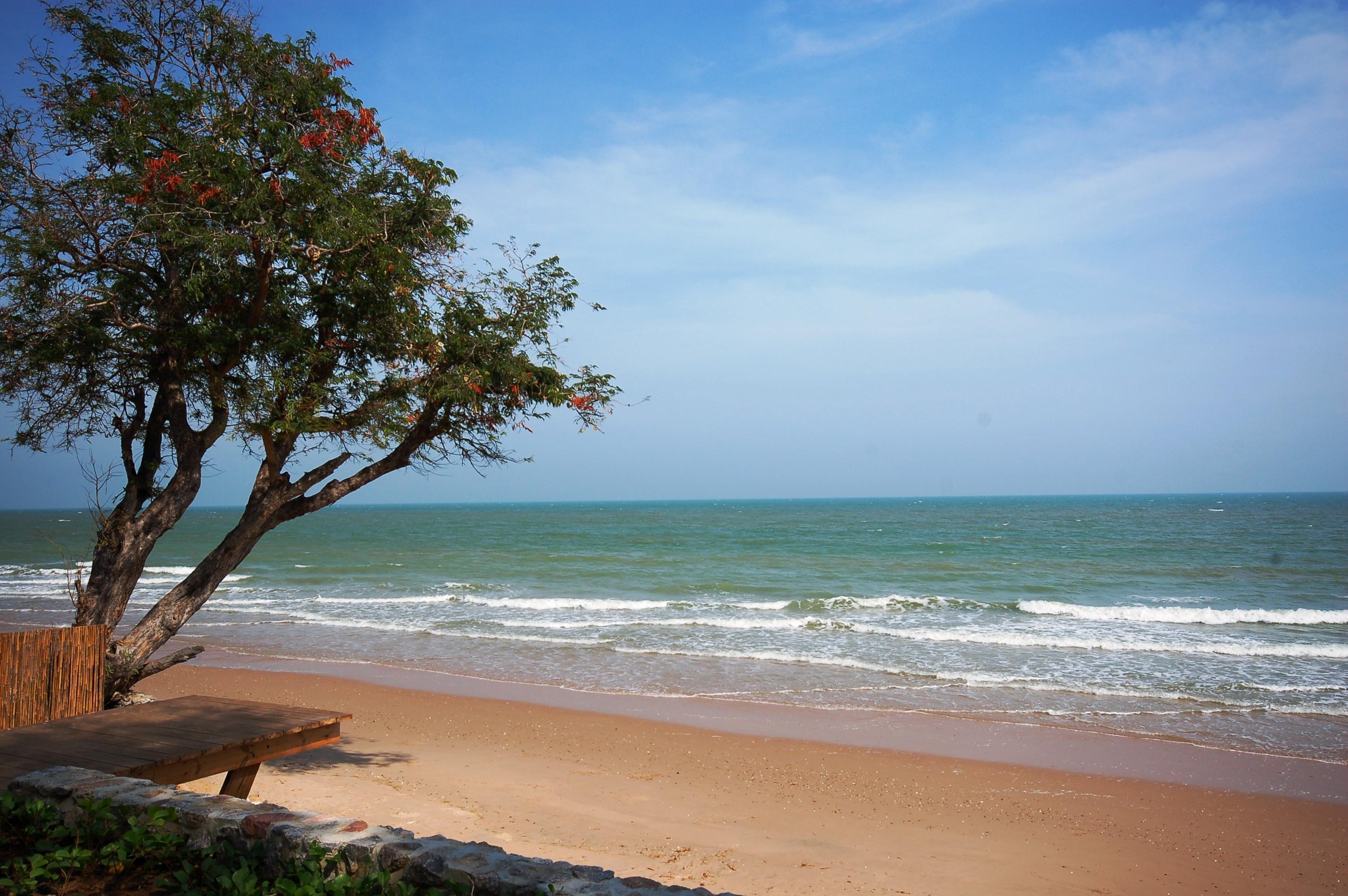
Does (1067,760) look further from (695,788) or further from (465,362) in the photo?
(465,362)

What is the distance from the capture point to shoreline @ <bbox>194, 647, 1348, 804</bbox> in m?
8.70

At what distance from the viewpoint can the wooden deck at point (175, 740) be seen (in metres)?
4.70

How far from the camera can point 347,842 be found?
3398mm

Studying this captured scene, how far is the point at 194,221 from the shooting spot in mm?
6719

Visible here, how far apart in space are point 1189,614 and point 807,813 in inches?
693

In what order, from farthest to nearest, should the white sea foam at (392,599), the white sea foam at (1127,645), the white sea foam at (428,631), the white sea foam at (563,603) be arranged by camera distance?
1. the white sea foam at (392,599)
2. the white sea foam at (563,603)
3. the white sea foam at (428,631)
4. the white sea foam at (1127,645)

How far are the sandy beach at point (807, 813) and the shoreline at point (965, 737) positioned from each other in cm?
31

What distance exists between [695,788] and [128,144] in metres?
7.65

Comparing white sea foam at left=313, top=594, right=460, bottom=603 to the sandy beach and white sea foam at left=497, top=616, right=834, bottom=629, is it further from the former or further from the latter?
the sandy beach

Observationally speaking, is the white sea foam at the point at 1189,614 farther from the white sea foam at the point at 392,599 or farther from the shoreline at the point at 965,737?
the white sea foam at the point at 392,599

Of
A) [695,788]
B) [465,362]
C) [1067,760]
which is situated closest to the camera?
[465,362]

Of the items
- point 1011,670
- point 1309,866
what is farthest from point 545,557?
point 1309,866

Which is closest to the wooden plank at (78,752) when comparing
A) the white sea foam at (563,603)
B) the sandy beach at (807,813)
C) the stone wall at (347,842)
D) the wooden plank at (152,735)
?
the wooden plank at (152,735)

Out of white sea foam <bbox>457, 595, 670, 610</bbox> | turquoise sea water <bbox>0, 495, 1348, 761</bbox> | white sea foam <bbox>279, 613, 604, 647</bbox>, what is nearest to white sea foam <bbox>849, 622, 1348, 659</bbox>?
turquoise sea water <bbox>0, 495, 1348, 761</bbox>
